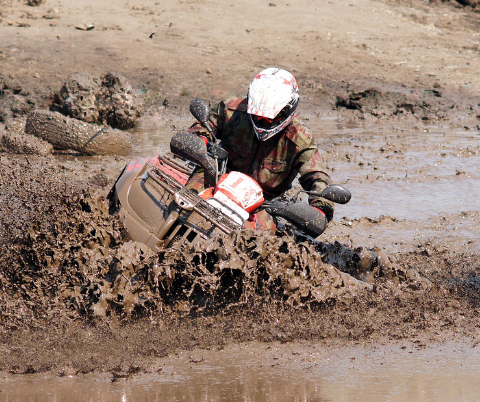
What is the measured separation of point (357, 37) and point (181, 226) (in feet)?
39.7

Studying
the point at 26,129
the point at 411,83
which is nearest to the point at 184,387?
the point at 26,129

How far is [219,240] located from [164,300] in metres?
0.62

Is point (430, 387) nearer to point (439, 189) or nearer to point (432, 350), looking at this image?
point (432, 350)

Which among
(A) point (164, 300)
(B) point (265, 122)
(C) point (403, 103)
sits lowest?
(C) point (403, 103)

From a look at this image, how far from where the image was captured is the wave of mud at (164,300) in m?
4.08

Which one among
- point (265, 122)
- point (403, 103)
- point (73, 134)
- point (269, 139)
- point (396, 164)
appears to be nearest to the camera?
point (265, 122)

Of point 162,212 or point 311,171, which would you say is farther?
point 311,171

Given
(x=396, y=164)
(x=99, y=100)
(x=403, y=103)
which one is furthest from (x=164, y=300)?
(x=403, y=103)

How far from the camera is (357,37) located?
1522cm

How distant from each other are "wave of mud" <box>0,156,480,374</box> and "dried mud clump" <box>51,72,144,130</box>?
5247mm

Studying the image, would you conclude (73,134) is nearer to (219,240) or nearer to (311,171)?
(311,171)

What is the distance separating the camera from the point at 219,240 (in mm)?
4082

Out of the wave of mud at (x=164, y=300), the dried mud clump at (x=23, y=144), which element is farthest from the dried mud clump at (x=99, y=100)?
the wave of mud at (x=164, y=300)

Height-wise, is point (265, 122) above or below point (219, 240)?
above
